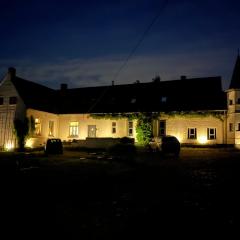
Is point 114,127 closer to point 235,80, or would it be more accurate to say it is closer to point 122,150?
point 122,150

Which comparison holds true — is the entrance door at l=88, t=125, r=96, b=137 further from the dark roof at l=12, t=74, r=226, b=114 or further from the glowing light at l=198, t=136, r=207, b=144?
the glowing light at l=198, t=136, r=207, b=144

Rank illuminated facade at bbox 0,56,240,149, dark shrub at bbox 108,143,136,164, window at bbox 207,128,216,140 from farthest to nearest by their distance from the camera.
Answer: window at bbox 207,128,216,140 < illuminated facade at bbox 0,56,240,149 < dark shrub at bbox 108,143,136,164

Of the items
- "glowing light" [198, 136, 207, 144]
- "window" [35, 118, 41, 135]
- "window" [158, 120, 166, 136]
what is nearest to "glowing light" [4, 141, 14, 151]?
"window" [35, 118, 41, 135]

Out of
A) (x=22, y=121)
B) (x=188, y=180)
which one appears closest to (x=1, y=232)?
(x=188, y=180)

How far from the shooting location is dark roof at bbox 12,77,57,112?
33719mm

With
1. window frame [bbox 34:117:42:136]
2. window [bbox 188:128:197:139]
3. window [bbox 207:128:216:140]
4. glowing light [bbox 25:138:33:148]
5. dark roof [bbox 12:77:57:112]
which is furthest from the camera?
window frame [bbox 34:117:42:136]

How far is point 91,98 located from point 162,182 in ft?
93.6

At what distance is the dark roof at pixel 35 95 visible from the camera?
33719 mm

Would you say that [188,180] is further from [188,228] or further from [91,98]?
[91,98]

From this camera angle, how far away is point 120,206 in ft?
27.9

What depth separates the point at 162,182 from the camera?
12500 millimetres

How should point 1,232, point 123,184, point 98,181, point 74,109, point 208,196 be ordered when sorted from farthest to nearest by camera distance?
point 74,109 → point 98,181 → point 123,184 → point 208,196 → point 1,232

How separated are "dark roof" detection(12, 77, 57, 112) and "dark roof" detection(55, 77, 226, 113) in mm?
1585

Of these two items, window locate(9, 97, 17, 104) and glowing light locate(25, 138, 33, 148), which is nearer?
glowing light locate(25, 138, 33, 148)
